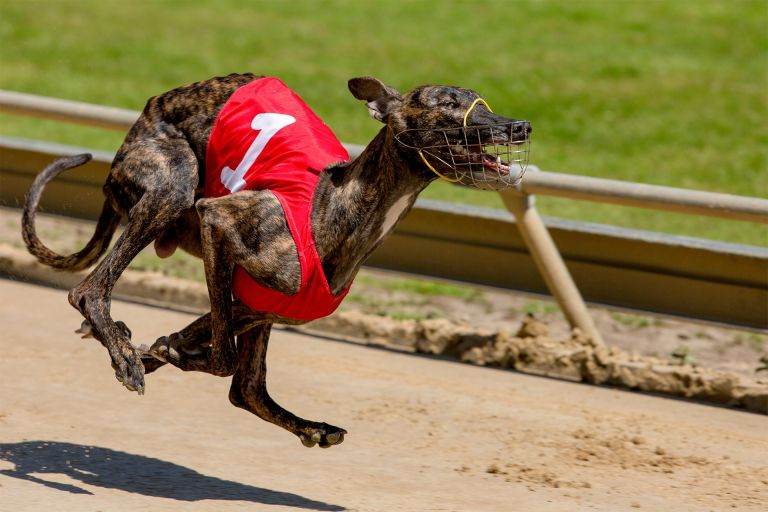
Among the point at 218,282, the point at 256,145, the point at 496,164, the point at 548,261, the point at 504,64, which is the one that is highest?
the point at 504,64

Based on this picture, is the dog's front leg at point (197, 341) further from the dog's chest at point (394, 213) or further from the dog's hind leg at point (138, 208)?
the dog's chest at point (394, 213)

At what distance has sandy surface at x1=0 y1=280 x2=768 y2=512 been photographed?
5.46 m

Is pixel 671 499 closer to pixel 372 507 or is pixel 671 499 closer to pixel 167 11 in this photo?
pixel 372 507

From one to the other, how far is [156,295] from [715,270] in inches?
132

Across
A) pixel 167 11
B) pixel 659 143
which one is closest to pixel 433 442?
pixel 659 143

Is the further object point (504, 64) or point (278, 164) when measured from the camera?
point (504, 64)

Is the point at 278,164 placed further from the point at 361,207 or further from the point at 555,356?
the point at 555,356

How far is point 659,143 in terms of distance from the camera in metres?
13.3

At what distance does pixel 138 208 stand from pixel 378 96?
1.14 meters

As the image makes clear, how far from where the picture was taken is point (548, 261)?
24.6 feet

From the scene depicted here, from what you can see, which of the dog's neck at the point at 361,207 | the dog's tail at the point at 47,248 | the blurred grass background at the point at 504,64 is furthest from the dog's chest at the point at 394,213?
the blurred grass background at the point at 504,64

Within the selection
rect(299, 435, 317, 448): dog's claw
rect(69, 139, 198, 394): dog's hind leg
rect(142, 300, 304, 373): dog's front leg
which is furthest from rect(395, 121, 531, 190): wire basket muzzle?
rect(299, 435, 317, 448): dog's claw

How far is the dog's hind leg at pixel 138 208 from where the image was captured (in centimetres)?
559

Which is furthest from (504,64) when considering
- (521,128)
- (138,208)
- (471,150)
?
(521,128)
